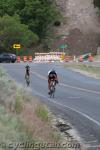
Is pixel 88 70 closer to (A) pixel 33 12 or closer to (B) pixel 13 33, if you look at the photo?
(B) pixel 13 33

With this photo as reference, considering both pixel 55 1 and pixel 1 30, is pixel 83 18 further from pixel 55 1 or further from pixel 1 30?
pixel 1 30

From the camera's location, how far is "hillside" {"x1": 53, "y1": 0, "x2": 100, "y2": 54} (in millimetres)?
104938

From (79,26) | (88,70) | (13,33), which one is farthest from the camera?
(79,26)

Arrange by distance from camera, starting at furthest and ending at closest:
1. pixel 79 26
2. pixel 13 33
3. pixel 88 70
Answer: pixel 79 26
pixel 13 33
pixel 88 70

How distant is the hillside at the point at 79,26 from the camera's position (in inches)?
4131

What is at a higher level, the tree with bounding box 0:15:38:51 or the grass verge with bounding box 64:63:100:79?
the tree with bounding box 0:15:38:51

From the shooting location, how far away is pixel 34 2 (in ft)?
343

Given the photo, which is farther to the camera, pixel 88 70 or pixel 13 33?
pixel 13 33

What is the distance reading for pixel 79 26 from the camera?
359 ft

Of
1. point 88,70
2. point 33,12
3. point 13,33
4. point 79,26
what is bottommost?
point 88,70

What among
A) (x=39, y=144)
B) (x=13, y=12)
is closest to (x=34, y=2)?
(x=13, y=12)

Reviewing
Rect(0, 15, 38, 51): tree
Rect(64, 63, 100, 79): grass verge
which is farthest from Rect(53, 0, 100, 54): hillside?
Rect(64, 63, 100, 79): grass verge

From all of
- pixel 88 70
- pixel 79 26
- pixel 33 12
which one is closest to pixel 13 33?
pixel 33 12

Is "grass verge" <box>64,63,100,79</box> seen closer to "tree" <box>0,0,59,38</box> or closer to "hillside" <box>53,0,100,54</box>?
"hillside" <box>53,0,100,54</box>
